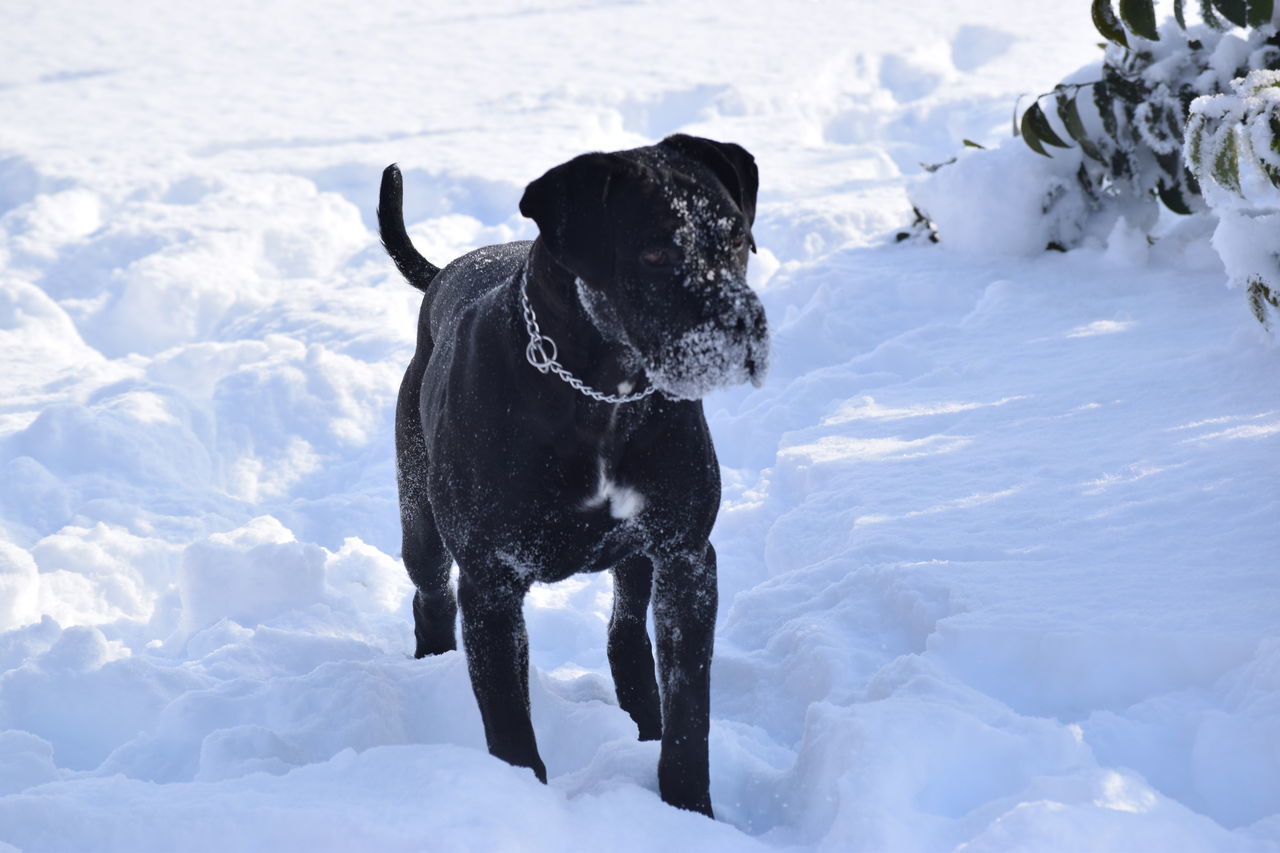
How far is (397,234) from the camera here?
425cm

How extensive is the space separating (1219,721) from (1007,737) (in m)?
0.49

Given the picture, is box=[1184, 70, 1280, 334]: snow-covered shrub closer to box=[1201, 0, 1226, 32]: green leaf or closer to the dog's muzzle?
box=[1201, 0, 1226, 32]: green leaf

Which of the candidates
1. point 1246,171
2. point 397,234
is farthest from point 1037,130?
point 397,234

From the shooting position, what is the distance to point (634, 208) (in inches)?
98.6

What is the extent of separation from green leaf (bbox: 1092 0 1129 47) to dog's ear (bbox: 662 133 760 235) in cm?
360

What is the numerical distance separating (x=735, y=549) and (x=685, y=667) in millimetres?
2078

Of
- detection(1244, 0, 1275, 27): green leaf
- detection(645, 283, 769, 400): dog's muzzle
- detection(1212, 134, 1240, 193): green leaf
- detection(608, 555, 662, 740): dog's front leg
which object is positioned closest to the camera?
detection(645, 283, 769, 400): dog's muzzle

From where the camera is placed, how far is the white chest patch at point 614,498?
108 inches

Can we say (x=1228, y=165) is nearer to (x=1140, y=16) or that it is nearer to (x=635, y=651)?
(x=1140, y=16)

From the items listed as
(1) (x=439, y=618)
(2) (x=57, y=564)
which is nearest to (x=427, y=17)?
(2) (x=57, y=564)

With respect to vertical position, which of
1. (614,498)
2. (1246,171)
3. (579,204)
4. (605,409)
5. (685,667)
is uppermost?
(579,204)

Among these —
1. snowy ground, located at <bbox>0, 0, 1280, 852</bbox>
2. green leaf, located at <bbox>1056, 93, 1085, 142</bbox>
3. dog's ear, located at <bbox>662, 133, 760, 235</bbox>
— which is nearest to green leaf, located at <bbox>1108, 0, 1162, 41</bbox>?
green leaf, located at <bbox>1056, 93, 1085, 142</bbox>

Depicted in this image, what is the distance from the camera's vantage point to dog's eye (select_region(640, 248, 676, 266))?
2.45 metres

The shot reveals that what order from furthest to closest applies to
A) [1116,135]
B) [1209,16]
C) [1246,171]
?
[1116,135]
[1209,16]
[1246,171]
